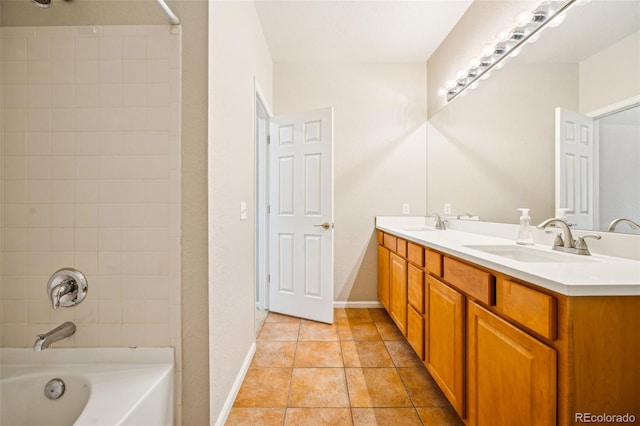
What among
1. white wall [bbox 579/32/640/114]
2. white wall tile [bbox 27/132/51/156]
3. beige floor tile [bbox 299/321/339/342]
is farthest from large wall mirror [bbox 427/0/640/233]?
white wall tile [bbox 27/132/51/156]

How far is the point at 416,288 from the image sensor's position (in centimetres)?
190

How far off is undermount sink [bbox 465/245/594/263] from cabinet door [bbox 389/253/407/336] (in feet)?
2.24

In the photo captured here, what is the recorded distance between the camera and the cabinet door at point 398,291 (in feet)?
7.01

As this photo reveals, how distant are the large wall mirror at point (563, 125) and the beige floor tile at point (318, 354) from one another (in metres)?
1.47

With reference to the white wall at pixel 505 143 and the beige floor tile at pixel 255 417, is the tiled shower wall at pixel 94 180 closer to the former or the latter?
the beige floor tile at pixel 255 417

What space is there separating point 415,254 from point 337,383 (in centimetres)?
94

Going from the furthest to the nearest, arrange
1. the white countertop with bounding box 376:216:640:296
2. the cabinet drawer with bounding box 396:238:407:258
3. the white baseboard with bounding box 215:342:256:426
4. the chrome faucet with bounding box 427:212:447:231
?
1. the chrome faucet with bounding box 427:212:447:231
2. the cabinet drawer with bounding box 396:238:407:258
3. the white baseboard with bounding box 215:342:256:426
4. the white countertop with bounding box 376:216:640:296

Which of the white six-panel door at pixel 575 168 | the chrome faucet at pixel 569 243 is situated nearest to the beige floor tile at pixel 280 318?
the chrome faucet at pixel 569 243

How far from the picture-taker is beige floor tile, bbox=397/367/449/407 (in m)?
1.60

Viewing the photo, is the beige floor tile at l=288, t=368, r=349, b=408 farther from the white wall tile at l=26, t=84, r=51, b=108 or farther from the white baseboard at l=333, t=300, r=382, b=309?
the white wall tile at l=26, t=84, r=51, b=108

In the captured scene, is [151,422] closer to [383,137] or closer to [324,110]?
[324,110]

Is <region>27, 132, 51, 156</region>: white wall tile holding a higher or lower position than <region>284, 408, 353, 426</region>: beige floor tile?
higher

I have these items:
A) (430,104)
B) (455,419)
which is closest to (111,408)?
(455,419)

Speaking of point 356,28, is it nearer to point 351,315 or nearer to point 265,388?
point 351,315
